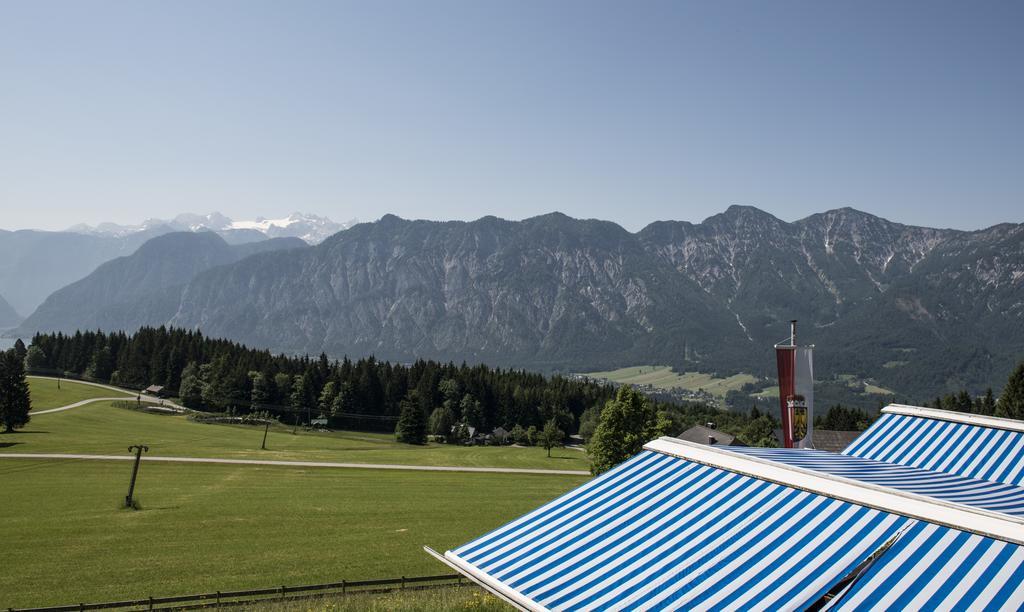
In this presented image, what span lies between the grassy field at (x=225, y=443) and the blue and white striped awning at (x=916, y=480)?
66028mm

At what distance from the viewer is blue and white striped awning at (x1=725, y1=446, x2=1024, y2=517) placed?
43.0 ft

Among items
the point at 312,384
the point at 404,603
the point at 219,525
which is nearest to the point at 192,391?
the point at 312,384

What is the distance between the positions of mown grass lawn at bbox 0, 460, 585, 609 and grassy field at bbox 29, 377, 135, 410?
49514mm

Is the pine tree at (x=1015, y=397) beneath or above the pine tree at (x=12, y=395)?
above

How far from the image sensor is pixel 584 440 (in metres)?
129

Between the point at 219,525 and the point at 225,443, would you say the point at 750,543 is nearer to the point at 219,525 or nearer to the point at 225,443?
the point at 219,525

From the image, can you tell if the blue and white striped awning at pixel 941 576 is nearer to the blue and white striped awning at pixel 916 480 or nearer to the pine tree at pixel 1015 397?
the blue and white striped awning at pixel 916 480

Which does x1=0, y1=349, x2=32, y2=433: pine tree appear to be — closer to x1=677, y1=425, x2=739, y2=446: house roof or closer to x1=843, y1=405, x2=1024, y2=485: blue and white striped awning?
x1=677, y1=425, x2=739, y2=446: house roof

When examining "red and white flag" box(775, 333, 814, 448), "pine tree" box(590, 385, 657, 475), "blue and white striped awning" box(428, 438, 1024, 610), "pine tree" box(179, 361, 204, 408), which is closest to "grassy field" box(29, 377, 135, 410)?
"pine tree" box(179, 361, 204, 408)

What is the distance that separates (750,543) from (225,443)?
8662 cm

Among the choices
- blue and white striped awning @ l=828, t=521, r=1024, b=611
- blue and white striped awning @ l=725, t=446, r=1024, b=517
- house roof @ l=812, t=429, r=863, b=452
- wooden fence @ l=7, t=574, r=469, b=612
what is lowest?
wooden fence @ l=7, t=574, r=469, b=612

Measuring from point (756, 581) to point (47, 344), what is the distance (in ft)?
554

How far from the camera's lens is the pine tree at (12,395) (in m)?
76.2

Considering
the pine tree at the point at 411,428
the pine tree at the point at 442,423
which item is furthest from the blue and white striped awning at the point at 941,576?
the pine tree at the point at 442,423
